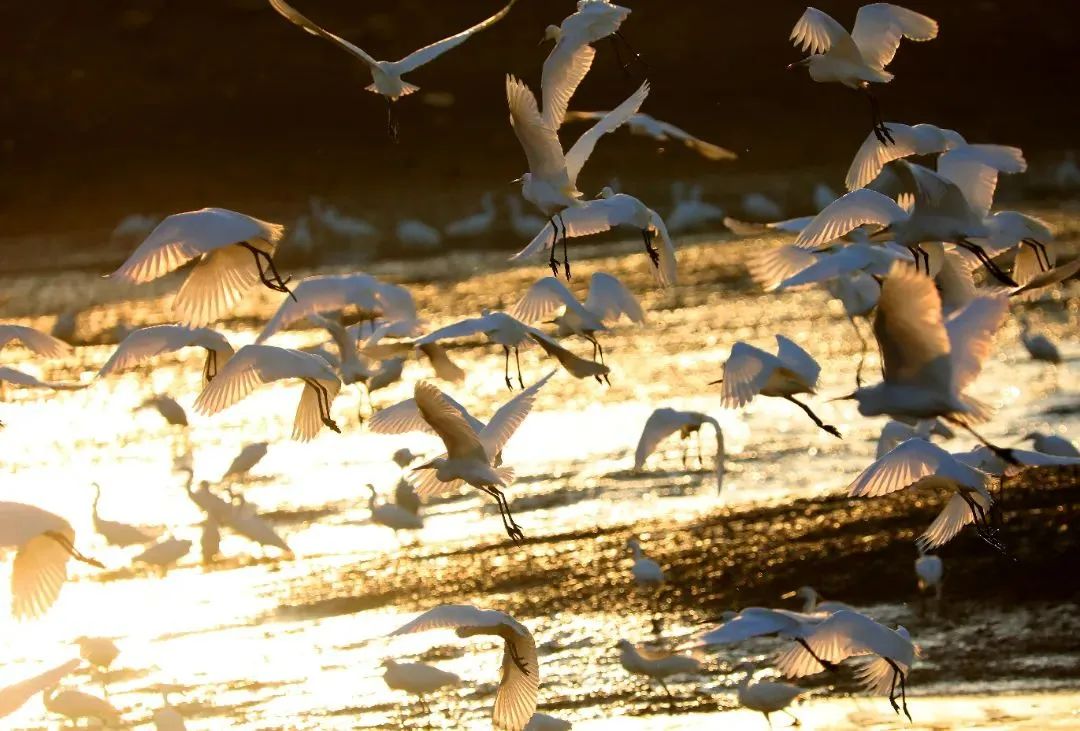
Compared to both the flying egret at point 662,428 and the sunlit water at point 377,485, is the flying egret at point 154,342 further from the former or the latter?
the flying egret at point 662,428

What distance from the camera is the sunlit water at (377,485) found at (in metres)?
7.40

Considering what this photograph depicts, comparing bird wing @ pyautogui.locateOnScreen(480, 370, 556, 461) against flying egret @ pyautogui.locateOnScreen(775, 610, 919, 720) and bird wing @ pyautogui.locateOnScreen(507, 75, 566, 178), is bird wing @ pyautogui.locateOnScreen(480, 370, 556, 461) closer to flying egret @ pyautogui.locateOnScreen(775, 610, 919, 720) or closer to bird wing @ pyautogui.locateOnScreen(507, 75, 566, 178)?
bird wing @ pyautogui.locateOnScreen(507, 75, 566, 178)

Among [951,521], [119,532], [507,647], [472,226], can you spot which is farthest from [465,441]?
[472,226]

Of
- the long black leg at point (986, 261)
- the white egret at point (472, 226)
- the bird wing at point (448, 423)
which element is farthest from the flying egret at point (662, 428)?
the white egret at point (472, 226)

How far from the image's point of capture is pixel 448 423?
5969 millimetres

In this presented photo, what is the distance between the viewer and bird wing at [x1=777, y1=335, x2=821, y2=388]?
648cm

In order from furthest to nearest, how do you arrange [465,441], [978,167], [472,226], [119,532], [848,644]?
[472,226] → [119,532] → [978,167] → [465,441] → [848,644]

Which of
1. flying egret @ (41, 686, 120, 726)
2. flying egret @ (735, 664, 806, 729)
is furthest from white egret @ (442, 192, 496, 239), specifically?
flying egret @ (735, 664, 806, 729)

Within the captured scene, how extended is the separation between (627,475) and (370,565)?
181cm

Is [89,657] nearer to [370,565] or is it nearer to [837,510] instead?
[370,565]

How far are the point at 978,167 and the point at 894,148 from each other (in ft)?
1.59

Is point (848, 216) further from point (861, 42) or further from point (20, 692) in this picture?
point (20, 692)

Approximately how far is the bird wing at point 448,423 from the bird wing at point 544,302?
7.38 ft

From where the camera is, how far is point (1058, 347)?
1275cm
